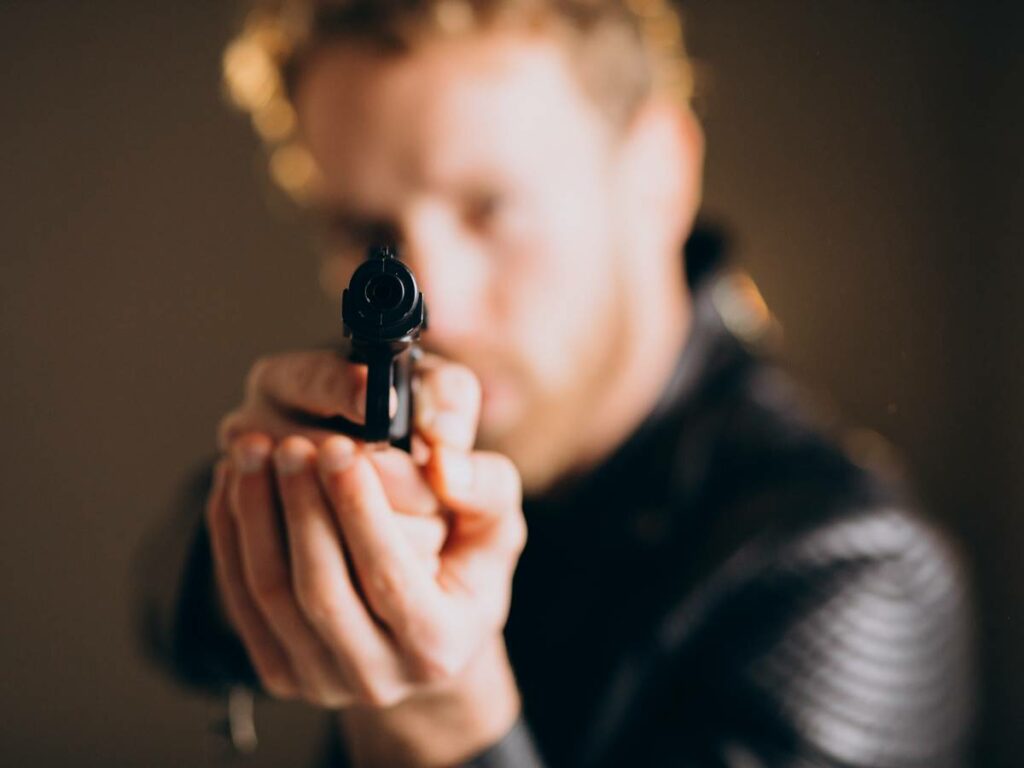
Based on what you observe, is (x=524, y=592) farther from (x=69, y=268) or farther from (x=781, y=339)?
(x=781, y=339)

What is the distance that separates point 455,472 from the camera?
0.75 ft

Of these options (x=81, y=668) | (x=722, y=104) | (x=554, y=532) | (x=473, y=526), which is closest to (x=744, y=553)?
(x=554, y=532)

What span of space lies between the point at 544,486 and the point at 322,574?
170 millimetres

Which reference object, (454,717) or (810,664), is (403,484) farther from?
(810,664)

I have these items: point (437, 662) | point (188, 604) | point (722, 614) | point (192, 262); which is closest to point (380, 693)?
point (437, 662)

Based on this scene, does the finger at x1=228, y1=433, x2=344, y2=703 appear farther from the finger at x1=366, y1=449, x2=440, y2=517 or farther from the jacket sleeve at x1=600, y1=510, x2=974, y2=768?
the jacket sleeve at x1=600, y1=510, x2=974, y2=768

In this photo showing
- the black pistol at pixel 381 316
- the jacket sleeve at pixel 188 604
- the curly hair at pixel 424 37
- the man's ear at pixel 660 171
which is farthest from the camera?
the man's ear at pixel 660 171

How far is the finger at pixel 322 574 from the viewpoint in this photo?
241 millimetres

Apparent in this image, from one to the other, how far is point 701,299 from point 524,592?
0.40m

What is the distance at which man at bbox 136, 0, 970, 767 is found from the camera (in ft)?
0.81

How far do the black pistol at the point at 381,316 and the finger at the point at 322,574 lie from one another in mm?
45

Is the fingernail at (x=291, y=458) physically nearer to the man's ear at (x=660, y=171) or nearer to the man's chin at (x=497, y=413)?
the man's chin at (x=497, y=413)

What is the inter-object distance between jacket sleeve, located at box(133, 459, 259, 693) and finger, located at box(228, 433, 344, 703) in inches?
1.6

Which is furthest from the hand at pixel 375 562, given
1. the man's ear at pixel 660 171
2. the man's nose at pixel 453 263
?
the man's ear at pixel 660 171
